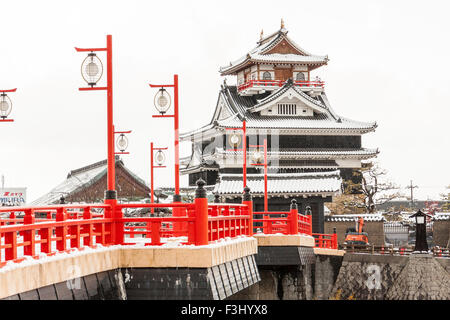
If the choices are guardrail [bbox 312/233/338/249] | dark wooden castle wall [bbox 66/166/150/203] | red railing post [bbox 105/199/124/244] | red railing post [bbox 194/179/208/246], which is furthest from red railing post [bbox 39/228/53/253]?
dark wooden castle wall [bbox 66/166/150/203]

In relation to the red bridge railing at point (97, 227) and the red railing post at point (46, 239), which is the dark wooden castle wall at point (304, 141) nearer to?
the red bridge railing at point (97, 227)

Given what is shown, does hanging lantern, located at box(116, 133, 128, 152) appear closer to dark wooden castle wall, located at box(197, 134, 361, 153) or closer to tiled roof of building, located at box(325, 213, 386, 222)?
tiled roof of building, located at box(325, 213, 386, 222)

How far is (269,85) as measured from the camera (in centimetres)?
6162

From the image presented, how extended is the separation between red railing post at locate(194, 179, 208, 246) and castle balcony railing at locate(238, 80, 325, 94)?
46343 millimetres

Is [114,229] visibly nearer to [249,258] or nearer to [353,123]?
[249,258]

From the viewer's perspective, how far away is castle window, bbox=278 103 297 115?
195ft

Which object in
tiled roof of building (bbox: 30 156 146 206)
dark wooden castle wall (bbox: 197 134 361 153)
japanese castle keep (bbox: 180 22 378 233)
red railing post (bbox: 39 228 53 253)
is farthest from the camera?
dark wooden castle wall (bbox: 197 134 361 153)

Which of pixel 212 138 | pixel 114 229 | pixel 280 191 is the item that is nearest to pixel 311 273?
pixel 280 191

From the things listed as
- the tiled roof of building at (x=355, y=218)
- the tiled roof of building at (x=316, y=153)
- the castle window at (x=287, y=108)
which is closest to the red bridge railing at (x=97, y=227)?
the tiled roof of building at (x=355, y=218)

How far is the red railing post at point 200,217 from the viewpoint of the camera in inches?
587

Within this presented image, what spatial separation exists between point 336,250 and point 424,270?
4.65m

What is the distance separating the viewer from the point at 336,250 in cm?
3997

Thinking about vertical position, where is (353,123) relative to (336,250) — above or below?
above
